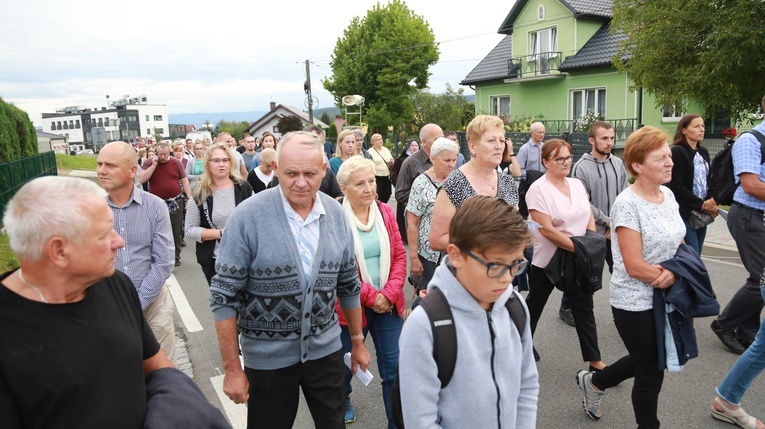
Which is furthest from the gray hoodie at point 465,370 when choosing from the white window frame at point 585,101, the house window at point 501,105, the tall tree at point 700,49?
the house window at point 501,105

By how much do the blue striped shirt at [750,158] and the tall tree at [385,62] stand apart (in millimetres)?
34599

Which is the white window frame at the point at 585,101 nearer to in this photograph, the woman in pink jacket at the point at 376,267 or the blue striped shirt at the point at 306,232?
the woman in pink jacket at the point at 376,267

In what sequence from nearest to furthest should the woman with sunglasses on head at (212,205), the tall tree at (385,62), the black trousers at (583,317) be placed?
the black trousers at (583,317)
the woman with sunglasses on head at (212,205)
the tall tree at (385,62)

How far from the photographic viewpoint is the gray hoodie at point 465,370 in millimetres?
2018

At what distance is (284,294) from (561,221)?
2524 mm

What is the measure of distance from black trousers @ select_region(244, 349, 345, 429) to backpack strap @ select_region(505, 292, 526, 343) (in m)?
1.04

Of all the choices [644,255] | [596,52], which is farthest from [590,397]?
[596,52]

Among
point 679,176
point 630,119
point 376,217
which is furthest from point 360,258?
point 630,119

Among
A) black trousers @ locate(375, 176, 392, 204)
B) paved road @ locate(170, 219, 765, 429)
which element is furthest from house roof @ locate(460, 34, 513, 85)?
paved road @ locate(170, 219, 765, 429)

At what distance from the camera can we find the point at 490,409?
2.07 metres

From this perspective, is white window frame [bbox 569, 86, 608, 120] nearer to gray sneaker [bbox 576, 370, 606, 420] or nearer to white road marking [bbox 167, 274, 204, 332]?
white road marking [bbox 167, 274, 204, 332]

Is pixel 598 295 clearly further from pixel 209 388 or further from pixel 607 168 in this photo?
pixel 209 388

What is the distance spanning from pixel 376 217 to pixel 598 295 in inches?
155

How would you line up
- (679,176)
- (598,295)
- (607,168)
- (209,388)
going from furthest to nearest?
(598,295), (679,176), (607,168), (209,388)
